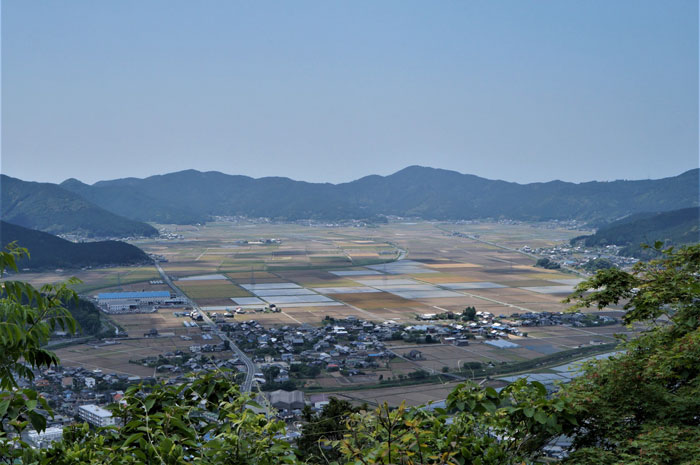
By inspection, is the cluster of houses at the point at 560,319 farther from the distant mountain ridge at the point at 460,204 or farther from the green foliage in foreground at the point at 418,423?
the distant mountain ridge at the point at 460,204

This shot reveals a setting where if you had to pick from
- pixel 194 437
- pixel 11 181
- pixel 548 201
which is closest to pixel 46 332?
pixel 194 437

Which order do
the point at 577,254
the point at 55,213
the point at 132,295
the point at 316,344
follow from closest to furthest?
the point at 316,344 → the point at 132,295 → the point at 577,254 → the point at 55,213

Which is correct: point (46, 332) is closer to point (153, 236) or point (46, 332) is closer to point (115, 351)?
point (115, 351)

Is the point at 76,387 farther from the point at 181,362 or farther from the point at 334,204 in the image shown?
the point at 334,204

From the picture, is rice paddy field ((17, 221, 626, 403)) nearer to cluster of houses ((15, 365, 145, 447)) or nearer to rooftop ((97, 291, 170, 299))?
cluster of houses ((15, 365, 145, 447))

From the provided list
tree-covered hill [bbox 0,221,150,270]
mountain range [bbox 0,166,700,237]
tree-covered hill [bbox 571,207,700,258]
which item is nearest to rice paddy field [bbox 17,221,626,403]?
tree-covered hill [bbox 0,221,150,270]

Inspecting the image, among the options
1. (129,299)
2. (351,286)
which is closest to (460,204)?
(351,286)

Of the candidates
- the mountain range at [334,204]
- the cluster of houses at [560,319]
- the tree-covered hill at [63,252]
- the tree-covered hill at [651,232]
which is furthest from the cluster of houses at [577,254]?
the mountain range at [334,204]
